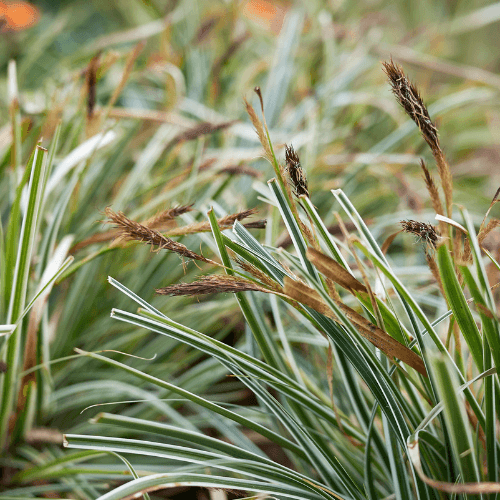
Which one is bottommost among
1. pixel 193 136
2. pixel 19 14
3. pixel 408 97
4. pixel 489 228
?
pixel 489 228

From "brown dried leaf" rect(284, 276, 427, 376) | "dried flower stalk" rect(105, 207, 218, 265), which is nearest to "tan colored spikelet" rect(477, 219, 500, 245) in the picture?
"brown dried leaf" rect(284, 276, 427, 376)

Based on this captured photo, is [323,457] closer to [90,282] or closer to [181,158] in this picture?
[90,282]

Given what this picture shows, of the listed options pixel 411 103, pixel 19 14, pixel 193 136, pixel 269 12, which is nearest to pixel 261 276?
pixel 411 103

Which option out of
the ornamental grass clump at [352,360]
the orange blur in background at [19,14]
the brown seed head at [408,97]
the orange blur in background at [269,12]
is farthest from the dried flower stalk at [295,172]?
the orange blur in background at [269,12]

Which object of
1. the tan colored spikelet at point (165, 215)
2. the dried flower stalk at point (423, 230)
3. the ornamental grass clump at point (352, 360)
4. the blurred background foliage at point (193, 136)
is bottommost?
the ornamental grass clump at point (352, 360)

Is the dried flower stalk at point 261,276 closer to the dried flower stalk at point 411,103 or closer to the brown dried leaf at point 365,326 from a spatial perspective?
the brown dried leaf at point 365,326

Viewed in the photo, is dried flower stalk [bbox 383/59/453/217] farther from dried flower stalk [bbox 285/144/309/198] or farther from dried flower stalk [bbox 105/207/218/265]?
dried flower stalk [bbox 105/207/218/265]

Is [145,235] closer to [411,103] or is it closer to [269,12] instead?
[411,103]

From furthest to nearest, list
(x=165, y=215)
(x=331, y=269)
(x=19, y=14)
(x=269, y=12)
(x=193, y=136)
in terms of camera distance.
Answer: (x=269, y=12), (x=19, y=14), (x=193, y=136), (x=165, y=215), (x=331, y=269)

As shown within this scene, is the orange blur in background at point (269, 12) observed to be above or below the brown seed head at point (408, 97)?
above
